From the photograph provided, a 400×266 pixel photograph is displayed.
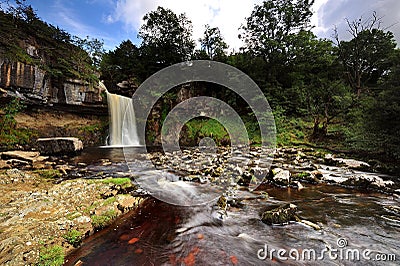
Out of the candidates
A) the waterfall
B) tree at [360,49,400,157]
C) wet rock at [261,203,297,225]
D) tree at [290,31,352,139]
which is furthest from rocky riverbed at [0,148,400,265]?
the waterfall

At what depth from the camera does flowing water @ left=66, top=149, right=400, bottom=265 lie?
2.25 metres

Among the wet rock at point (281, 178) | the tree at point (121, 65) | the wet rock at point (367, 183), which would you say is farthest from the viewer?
the tree at point (121, 65)

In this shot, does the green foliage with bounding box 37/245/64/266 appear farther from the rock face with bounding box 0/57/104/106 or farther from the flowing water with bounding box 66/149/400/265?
the rock face with bounding box 0/57/104/106

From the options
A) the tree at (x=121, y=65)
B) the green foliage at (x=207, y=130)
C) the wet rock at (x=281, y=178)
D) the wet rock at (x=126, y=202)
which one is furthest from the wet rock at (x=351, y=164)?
the tree at (x=121, y=65)

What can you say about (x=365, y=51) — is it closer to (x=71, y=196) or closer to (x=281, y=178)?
(x=281, y=178)

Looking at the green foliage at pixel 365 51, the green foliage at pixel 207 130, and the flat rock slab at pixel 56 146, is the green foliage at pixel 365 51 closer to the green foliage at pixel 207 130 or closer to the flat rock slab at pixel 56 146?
the green foliage at pixel 207 130

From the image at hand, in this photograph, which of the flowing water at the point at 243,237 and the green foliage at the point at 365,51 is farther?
the green foliage at the point at 365,51

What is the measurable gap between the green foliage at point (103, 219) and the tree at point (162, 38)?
17716mm

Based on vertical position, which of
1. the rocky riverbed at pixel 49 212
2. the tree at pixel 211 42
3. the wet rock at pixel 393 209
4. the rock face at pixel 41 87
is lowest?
the rocky riverbed at pixel 49 212

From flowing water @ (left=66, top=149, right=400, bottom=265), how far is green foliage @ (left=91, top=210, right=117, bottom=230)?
0.11 metres

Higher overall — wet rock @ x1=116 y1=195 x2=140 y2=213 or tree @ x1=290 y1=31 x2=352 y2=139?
tree @ x1=290 y1=31 x2=352 y2=139

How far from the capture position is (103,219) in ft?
9.59

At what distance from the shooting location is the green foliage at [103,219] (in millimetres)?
2784

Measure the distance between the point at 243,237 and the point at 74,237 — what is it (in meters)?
2.38
